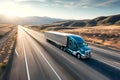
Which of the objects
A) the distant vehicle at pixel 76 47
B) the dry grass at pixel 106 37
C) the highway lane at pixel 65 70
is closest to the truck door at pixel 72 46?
the distant vehicle at pixel 76 47

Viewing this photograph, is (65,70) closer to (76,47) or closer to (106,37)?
(76,47)

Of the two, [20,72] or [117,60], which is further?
[117,60]

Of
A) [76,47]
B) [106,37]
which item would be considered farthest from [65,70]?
[106,37]

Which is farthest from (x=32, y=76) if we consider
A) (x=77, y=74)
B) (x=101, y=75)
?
(x=101, y=75)

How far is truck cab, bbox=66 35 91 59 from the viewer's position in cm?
2372

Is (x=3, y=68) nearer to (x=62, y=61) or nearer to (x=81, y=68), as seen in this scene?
(x=62, y=61)

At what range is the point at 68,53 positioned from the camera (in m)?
27.9

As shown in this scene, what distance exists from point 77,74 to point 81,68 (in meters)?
2.39

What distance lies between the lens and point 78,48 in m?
24.7

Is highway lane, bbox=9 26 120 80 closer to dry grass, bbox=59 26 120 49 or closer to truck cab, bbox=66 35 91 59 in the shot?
truck cab, bbox=66 35 91 59

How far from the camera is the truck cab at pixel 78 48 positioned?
23.7 metres

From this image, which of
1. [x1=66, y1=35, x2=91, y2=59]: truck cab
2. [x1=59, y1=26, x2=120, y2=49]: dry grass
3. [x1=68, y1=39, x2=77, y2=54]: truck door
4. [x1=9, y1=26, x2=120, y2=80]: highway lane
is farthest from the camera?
[x1=59, y1=26, x2=120, y2=49]: dry grass

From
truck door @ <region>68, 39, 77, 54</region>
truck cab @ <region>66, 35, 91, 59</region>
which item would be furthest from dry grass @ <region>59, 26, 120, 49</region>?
truck door @ <region>68, 39, 77, 54</region>

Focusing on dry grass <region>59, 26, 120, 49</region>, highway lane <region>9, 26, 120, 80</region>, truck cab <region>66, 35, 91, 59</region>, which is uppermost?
truck cab <region>66, 35, 91, 59</region>
